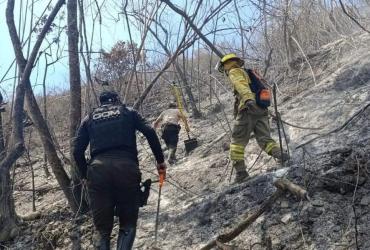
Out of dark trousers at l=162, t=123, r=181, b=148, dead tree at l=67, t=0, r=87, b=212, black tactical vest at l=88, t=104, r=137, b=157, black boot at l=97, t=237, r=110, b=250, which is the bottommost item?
black boot at l=97, t=237, r=110, b=250

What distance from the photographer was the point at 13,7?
5.71 meters

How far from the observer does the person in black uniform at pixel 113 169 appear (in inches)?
162

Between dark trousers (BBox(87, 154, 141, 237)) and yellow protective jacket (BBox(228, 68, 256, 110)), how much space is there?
5.75 ft

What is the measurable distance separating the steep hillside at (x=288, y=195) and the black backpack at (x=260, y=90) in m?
0.73

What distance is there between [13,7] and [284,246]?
176 inches

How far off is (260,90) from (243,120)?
0.45 meters

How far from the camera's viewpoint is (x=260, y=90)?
5504mm

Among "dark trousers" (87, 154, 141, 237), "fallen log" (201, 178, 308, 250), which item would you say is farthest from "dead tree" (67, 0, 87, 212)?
"fallen log" (201, 178, 308, 250)

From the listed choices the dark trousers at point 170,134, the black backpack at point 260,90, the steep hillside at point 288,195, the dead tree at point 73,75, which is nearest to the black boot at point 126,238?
the steep hillside at point 288,195

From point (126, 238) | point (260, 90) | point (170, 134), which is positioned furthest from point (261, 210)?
point (170, 134)

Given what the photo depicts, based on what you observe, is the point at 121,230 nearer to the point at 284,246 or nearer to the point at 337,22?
the point at 284,246

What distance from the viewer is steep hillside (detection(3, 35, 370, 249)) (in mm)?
3818

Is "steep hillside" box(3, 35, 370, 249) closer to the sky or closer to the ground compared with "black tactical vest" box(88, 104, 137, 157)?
closer to the ground

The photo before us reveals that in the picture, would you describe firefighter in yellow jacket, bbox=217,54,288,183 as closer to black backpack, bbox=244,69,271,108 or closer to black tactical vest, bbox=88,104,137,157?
black backpack, bbox=244,69,271,108
